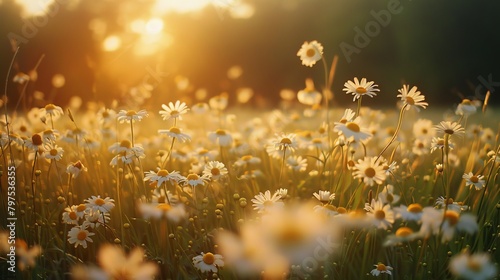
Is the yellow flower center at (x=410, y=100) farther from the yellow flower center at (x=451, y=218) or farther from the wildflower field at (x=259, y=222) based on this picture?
the yellow flower center at (x=451, y=218)

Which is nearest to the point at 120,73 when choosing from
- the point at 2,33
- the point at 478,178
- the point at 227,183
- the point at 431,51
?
the point at 2,33

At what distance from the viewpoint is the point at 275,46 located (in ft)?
47.9

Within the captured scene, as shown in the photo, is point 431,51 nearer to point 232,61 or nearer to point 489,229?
point 232,61

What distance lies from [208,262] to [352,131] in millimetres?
779

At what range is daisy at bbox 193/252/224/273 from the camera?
1.93 m

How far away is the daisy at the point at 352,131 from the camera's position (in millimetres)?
2041

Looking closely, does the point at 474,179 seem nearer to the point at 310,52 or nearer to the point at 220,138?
the point at 310,52

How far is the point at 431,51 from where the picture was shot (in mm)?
12305

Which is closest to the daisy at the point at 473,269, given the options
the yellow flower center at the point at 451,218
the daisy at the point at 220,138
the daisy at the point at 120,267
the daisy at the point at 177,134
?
the yellow flower center at the point at 451,218

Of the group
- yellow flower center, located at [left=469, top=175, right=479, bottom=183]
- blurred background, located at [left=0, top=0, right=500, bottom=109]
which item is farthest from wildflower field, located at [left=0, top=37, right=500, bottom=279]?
blurred background, located at [left=0, top=0, right=500, bottom=109]

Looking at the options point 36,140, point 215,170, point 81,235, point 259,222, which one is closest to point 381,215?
point 259,222

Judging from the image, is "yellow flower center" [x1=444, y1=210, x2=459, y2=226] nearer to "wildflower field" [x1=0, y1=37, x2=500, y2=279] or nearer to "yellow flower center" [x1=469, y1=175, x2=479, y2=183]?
"wildflower field" [x1=0, y1=37, x2=500, y2=279]

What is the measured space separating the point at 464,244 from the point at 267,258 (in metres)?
1.56

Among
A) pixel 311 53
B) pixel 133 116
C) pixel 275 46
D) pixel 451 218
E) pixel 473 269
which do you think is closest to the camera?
pixel 473 269
